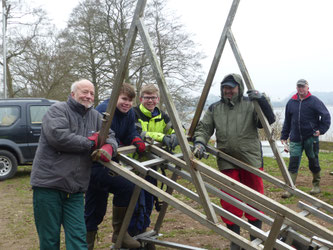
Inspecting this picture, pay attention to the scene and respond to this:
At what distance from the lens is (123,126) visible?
3463 mm

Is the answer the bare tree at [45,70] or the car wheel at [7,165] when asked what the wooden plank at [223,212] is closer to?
the car wheel at [7,165]

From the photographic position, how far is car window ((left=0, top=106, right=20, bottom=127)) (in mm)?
8773

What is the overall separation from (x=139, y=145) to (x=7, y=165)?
662 centimetres

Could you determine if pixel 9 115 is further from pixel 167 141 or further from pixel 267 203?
pixel 267 203

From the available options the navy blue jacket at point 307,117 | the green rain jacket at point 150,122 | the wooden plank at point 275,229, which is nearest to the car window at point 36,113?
the green rain jacket at point 150,122

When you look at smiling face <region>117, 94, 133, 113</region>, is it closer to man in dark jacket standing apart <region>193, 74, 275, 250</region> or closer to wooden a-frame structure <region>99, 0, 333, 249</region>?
wooden a-frame structure <region>99, 0, 333, 249</region>

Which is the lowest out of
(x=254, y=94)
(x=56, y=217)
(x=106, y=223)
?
(x=106, y=223)

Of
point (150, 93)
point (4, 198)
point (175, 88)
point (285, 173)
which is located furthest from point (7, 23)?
point (285, 173)

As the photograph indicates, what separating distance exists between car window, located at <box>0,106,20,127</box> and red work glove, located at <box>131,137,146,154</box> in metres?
6.41

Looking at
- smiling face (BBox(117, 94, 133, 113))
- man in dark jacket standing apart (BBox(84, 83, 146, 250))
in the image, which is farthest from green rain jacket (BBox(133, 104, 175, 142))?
smiling face (BBox(117, 94, 133, 113))

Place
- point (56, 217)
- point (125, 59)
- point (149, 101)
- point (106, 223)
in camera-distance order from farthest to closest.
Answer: point (106, 223)
point (149, 101)
point (56, 217)
point (125, 59)

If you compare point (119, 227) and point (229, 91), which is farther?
point (119, 227)

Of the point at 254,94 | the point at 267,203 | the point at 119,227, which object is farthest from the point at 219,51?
the point at 119,227

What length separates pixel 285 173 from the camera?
10.6 ft
